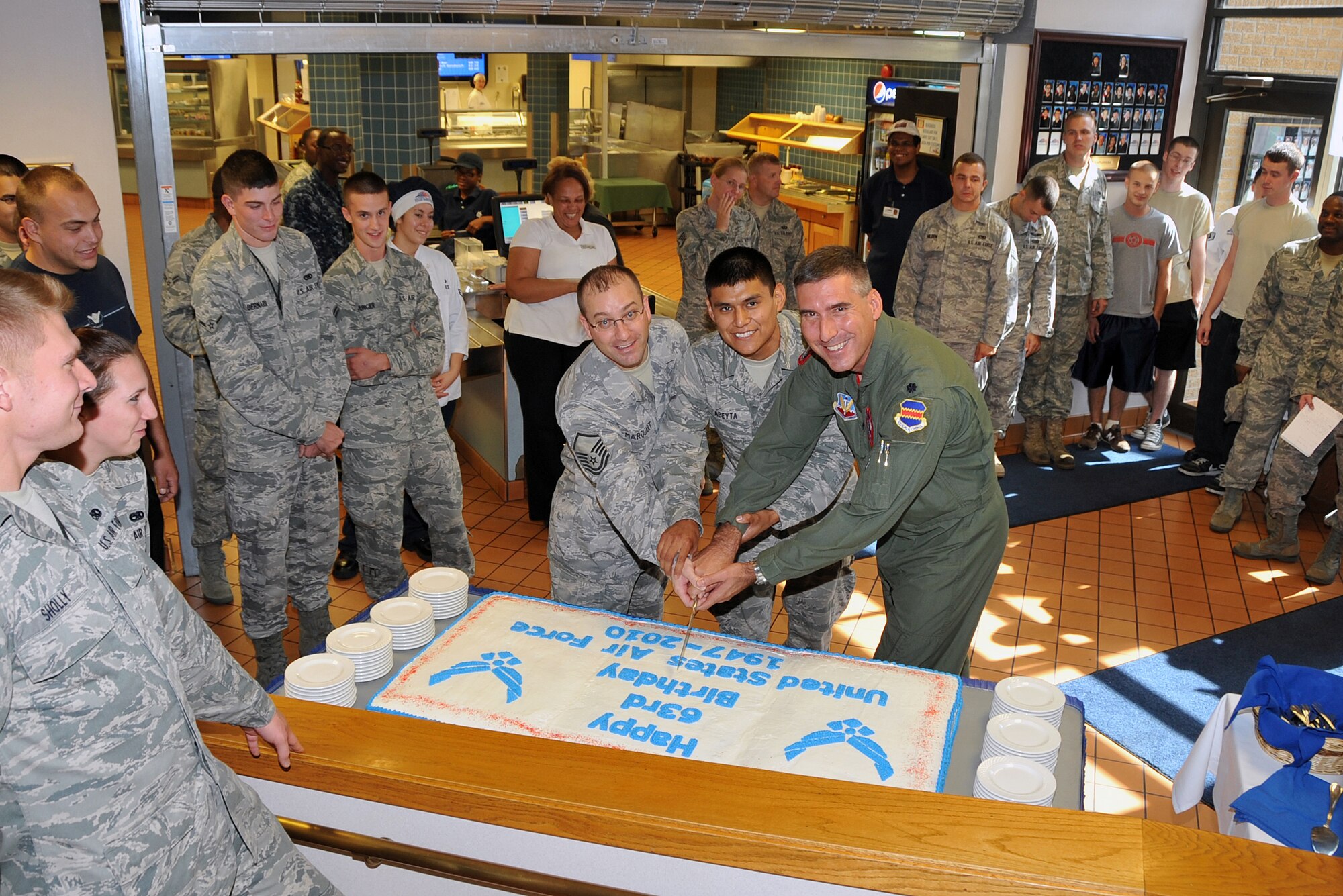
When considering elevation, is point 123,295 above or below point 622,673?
above

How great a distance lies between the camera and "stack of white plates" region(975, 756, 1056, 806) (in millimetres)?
1971

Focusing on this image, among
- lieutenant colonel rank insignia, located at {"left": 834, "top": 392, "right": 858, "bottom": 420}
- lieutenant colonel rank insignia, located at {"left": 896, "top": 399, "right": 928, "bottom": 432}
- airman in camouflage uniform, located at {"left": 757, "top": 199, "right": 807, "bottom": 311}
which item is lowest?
lieutenant colonel rank insignia, located at {"left": 834, "top": 392, "right": 858, "bottom": 420}

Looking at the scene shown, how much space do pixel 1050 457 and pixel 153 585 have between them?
5.80m

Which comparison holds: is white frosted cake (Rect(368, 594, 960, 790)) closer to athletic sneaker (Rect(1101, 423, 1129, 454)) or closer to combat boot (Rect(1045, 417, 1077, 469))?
combat boot (Rect(1045, 417, 1077, 469))

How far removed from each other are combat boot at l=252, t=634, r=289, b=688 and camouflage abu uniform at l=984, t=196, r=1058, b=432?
394cm

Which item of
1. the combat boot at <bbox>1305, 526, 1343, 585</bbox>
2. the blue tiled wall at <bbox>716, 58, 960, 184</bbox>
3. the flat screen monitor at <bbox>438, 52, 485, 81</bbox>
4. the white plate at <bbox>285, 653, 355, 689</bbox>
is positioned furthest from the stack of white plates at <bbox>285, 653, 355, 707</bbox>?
the flat screen monitor at <bbox>438, 52, 485, 81</bbox>

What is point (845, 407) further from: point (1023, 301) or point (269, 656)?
point (1023, 301)

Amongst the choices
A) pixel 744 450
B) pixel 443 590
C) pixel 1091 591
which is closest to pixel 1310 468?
pixel 1091 591

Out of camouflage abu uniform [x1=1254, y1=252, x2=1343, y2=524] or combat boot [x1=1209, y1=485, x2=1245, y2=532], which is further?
combat boot [x1=1209, y1=485, x2=1245, y2=532]

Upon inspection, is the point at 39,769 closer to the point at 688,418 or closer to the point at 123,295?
the point at 688,418

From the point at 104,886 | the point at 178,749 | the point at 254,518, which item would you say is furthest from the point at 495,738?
the point at 254,518

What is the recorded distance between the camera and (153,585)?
171 centimetres

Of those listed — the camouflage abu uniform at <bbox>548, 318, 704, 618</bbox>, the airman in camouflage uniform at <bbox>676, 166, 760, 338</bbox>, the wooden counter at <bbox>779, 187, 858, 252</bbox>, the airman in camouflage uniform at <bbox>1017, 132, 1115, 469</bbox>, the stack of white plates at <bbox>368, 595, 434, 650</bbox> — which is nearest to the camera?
the stack of white plates at <bbox>368, 595, 434, 650</bbox>

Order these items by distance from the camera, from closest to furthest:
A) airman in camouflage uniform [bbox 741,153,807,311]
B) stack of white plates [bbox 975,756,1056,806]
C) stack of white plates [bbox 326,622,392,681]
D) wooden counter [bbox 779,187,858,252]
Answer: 1. stack of white plates [bbox 975,756,1056,806]
2. stack of white plates [bbox 326,622,392,681]
3. airman in camouflage uniform [bbox 741,153,807,311]
4. wooden counter [bbox 779,187,858,252]
